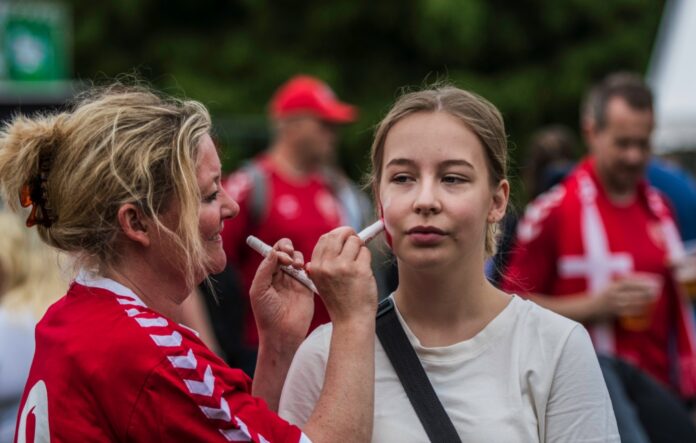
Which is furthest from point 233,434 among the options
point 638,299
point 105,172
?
point 638,299

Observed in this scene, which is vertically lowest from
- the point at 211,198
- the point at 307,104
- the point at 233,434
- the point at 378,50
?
the point at 233,434

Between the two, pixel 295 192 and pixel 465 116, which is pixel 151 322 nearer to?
pixel 465 116

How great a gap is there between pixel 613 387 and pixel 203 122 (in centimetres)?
144

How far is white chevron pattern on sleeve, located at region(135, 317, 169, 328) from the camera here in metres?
2.23

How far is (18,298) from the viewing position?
4.21 metres

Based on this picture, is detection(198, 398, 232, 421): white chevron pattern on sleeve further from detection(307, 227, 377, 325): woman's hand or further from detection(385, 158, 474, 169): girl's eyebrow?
detection(385, 158, 474, 169): girl's eyebrow

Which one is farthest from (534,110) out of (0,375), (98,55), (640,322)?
(0,375)

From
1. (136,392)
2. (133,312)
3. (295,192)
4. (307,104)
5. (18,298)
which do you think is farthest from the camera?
(307,104)

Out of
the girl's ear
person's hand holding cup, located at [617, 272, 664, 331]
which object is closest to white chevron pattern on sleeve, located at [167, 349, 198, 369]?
the girl's ear

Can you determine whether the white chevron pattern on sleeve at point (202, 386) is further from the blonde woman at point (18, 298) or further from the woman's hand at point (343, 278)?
the blonde woman at point (18, 298)

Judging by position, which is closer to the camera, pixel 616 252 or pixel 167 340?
pixel 167 340

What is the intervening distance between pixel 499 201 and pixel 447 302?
274 mm

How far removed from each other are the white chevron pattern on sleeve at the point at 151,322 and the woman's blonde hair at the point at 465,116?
2.02 feet

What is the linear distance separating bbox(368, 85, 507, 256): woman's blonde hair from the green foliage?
12.0 meters
